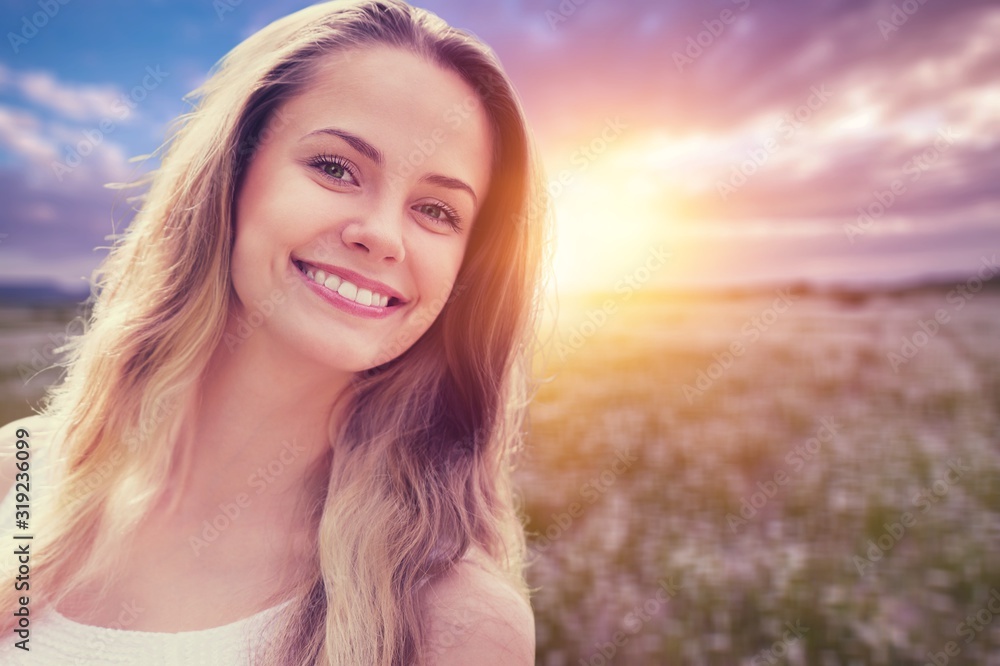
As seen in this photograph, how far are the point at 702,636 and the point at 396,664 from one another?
2.11 meters

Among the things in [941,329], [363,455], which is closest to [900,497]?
[363,455]

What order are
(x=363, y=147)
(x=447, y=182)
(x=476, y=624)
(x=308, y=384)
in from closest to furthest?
1. (x=476, y=624)
2. (x=363, y=147)
3. (x=447, y=182)
4. (x=308, y=384)

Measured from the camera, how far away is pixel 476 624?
2.21m

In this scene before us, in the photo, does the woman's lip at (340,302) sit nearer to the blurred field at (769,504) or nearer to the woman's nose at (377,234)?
the woman's nose at (377,234)

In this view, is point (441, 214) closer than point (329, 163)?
No

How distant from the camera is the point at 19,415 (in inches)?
238

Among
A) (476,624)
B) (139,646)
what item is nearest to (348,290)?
(476,624)

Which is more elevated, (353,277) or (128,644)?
(353,277)

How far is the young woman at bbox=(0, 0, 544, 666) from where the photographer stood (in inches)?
94.6

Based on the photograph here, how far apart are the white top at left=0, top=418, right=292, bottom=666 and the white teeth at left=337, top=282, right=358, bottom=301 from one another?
103 centimetres

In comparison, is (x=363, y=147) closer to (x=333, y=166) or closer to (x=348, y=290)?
(x=333, y=166)

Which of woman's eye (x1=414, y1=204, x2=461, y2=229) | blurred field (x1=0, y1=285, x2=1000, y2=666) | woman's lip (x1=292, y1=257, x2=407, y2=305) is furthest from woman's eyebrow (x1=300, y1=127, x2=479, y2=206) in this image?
blurred field (x1=0, y1=285, x2=1000, y2=666)

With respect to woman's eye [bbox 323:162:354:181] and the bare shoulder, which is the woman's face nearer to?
woman's eye [bbox 323:162:354:181]

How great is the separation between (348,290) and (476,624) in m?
1.12
